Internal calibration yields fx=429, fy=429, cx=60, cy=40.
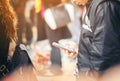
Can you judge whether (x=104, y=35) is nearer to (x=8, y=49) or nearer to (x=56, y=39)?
(x=8, y=49)

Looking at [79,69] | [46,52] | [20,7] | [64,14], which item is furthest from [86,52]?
[20,7]

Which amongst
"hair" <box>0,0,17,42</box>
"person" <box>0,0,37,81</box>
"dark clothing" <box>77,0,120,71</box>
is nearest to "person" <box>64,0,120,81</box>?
"dark clothing" <box>77,0,120,71</box>

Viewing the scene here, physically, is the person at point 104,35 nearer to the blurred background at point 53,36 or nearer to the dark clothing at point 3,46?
the dark clothing at point 3,46

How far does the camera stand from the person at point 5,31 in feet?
10.2

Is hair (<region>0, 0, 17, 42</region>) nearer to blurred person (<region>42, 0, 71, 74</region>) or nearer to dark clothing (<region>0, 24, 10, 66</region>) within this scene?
dark clothing (<region>0, 24, 10, 66</region>)

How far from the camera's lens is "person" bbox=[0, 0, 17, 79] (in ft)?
10.2

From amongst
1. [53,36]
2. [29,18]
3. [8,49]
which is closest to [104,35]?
[8,49]

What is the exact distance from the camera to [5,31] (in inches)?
123

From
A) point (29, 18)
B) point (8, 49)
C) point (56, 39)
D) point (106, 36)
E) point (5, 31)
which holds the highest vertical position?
point (5, 31)

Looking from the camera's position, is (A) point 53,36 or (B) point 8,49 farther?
(A) point 53,36

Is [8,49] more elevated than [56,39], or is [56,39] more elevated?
[8,49]

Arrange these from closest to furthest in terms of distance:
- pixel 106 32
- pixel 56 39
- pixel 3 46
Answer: pixel 3 46 → pixel 106 32 → pixel 56 39

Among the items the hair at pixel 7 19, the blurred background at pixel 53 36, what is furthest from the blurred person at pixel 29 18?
the hair at pixel 7 19

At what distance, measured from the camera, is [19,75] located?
3250mm
